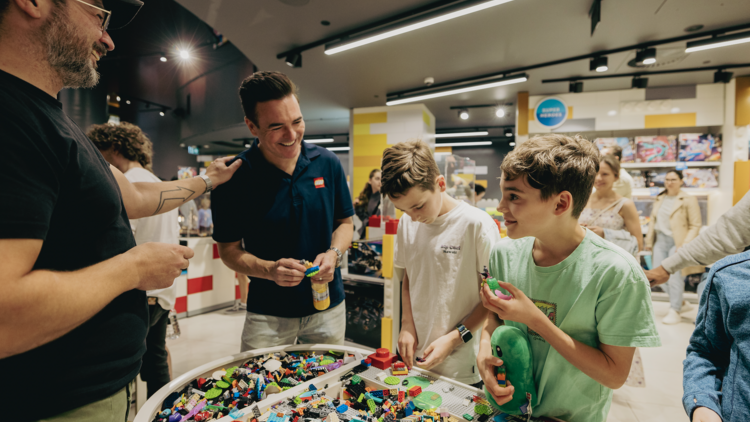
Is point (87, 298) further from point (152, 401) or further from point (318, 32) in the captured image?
point (318, 32)

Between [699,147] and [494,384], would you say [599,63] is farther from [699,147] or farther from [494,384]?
[494,384]

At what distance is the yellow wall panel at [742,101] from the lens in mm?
5281

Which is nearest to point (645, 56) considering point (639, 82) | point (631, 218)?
point (639, 82)

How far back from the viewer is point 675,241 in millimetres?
4457

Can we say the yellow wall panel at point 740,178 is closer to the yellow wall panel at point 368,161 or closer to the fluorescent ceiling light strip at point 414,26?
the fluorescent ceiling light strip at point 414,26

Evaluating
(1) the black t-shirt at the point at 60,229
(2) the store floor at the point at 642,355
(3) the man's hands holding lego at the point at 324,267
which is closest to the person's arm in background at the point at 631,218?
(2) the store floor at the point at 642,355

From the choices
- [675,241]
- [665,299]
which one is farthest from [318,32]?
[665,299]

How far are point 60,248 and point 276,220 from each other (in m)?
0.81

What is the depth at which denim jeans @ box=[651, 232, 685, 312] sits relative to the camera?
4.41m

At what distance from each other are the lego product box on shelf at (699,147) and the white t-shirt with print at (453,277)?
6318 mm

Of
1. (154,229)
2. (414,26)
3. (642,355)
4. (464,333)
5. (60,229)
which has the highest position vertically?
(414,26)

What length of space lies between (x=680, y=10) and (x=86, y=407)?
5591 mm

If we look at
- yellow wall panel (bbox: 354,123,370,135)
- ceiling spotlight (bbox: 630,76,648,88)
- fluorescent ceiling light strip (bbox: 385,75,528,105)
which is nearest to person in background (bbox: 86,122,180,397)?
fluorescent ceiling light strip (bbox: 385,75,528,105)

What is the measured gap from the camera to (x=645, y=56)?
173 inches
